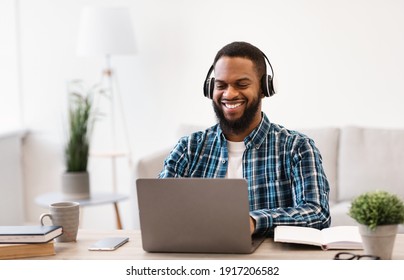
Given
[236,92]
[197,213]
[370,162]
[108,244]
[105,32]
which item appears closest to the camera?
[197,213]

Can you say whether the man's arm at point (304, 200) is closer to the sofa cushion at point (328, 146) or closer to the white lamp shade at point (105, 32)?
the sofa cushion at point (328, 146)

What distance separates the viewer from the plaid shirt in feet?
6.44

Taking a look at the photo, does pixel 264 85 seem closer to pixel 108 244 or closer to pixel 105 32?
pixel 108 244

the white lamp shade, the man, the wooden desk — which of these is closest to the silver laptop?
the man

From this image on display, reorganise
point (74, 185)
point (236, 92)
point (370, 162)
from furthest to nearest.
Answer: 1. point (74, 185)
2. point (370, 162)
3. point (236, 92)

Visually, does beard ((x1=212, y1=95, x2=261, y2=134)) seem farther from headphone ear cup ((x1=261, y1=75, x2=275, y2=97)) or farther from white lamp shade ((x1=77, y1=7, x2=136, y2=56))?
white lamp shade ((x1=77, y1=7, x2=136, y2=56))

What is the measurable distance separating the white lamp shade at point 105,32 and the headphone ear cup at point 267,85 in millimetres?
1812

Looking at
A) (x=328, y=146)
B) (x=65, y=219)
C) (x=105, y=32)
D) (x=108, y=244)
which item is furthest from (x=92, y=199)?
(x=108, y=244)

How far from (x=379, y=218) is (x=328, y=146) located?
2.06 m

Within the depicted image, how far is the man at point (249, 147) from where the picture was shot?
2082mm

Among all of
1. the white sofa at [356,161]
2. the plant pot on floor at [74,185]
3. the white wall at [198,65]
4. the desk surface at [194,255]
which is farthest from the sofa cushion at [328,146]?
the desk surface at [194,255]

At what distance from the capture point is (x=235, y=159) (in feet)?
7.14

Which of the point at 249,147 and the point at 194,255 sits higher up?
the point at 249,147
